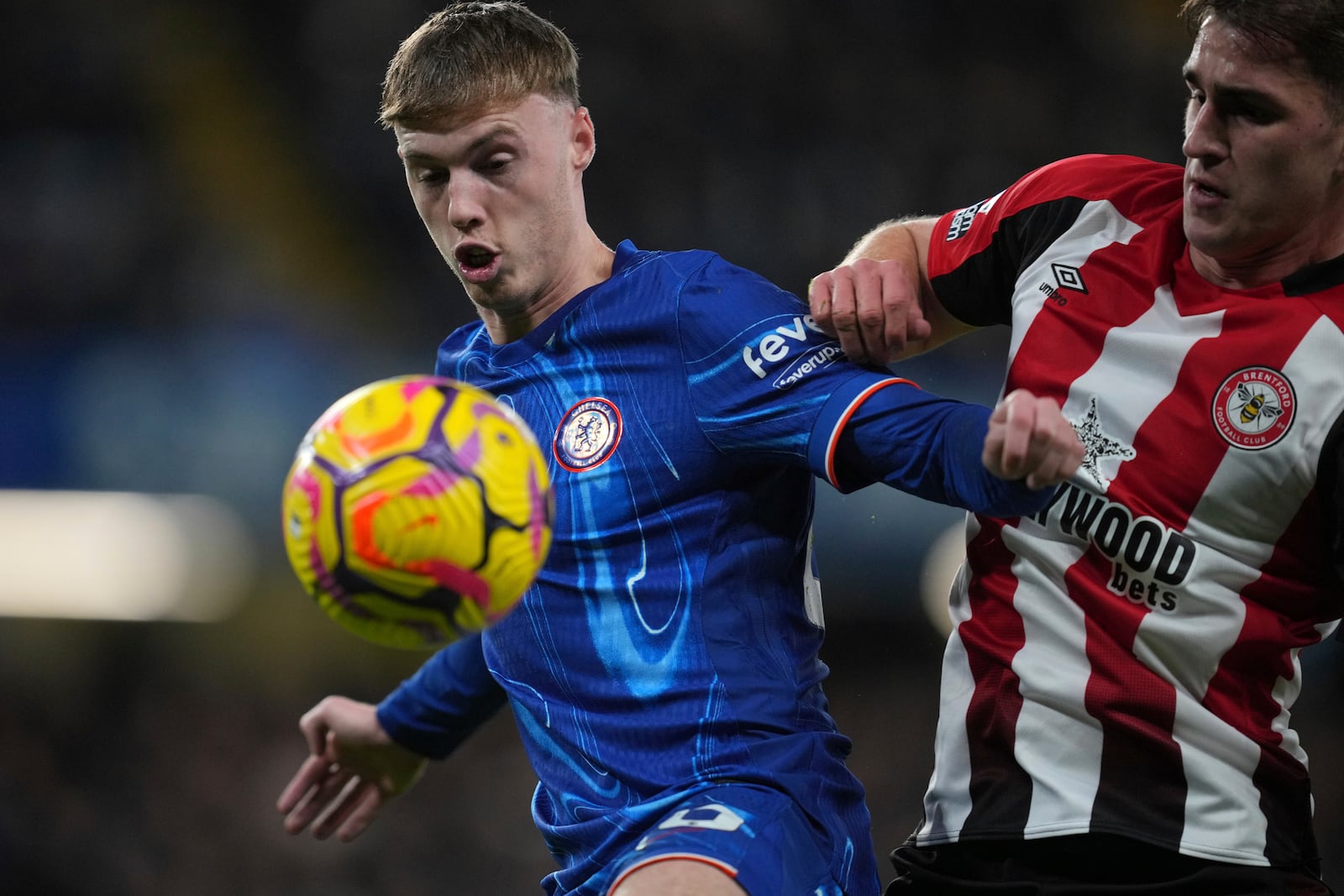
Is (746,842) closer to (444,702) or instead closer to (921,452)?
(921,452)

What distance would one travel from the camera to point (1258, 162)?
2244 millimetres

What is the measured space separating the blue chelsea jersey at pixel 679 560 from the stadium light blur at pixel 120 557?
179 inches

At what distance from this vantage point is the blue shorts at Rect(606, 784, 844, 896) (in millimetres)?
2043

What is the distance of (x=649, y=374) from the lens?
7.88 ft

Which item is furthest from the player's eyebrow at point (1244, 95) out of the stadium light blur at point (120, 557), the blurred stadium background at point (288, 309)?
the stadium light blur at point (120, 557)

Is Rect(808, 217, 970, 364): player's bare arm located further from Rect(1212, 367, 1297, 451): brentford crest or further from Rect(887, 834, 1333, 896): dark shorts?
Rect(887, 834, 1333, 896): dark shorts

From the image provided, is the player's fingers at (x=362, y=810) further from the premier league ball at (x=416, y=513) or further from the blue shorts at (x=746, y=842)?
the premier league ball at (x=416, y=513)

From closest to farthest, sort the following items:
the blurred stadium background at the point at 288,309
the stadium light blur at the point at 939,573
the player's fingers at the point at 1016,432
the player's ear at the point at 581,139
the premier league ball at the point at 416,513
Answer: the player's fingers at the point at 1016,432, the premier league ball at the point at 416,513, the player's ear at the point at 581,139, the stadium light blur at the point at 939,573, the blurred stadium background at the point at 288,309

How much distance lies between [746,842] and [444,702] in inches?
44.5

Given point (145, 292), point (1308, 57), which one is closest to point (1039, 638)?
point (1308, 57)

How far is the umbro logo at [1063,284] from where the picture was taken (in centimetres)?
248

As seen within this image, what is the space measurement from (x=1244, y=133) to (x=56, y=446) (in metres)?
6.14

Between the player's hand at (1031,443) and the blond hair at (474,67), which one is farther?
the blond hair at (474,67)

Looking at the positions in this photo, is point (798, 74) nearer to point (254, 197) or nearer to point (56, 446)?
point (254, 197)
